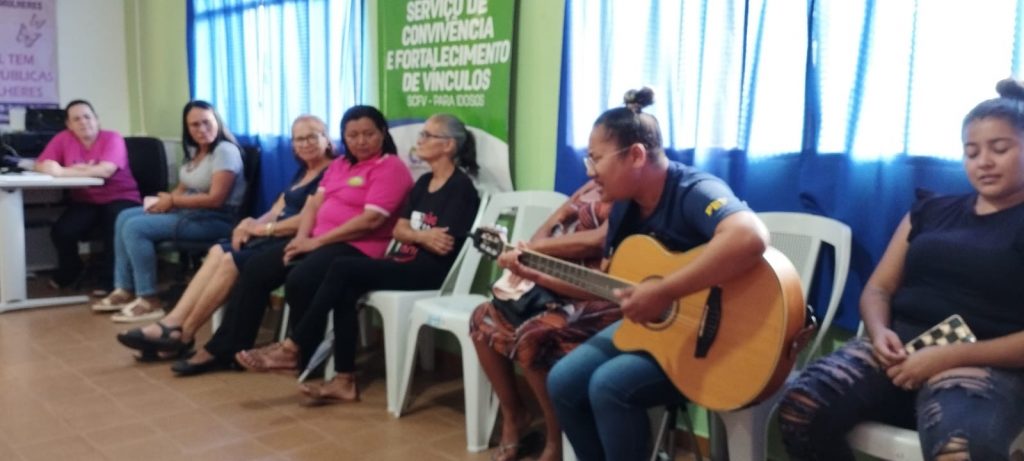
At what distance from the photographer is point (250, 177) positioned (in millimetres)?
4297

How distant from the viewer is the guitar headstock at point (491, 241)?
227cm

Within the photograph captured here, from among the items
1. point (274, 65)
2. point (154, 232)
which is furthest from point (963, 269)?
point (154, 232)

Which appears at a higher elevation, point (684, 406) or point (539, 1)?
point (539, 1)

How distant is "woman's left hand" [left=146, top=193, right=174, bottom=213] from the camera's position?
424 centimetres

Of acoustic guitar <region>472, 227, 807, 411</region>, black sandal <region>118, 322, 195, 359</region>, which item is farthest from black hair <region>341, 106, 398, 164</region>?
acoustic guitar <region>472, 227, 807, 411</region>

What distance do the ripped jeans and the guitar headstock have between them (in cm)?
86

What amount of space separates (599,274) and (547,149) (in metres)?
1.05

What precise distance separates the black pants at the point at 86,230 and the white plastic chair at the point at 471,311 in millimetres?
2668

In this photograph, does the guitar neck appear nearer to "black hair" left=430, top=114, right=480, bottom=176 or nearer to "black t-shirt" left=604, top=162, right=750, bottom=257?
"black t-shirt" left=604, top=162, right=750, bottom=257

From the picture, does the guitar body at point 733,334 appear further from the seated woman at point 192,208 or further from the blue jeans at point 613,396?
the seated woman at point 192,208

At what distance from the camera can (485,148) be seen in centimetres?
307

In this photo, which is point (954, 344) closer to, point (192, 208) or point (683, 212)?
point (683, 212)

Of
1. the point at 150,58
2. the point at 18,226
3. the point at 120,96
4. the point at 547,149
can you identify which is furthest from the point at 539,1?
the point at 120,96

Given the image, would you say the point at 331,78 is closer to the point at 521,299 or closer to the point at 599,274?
the point at 521,299
